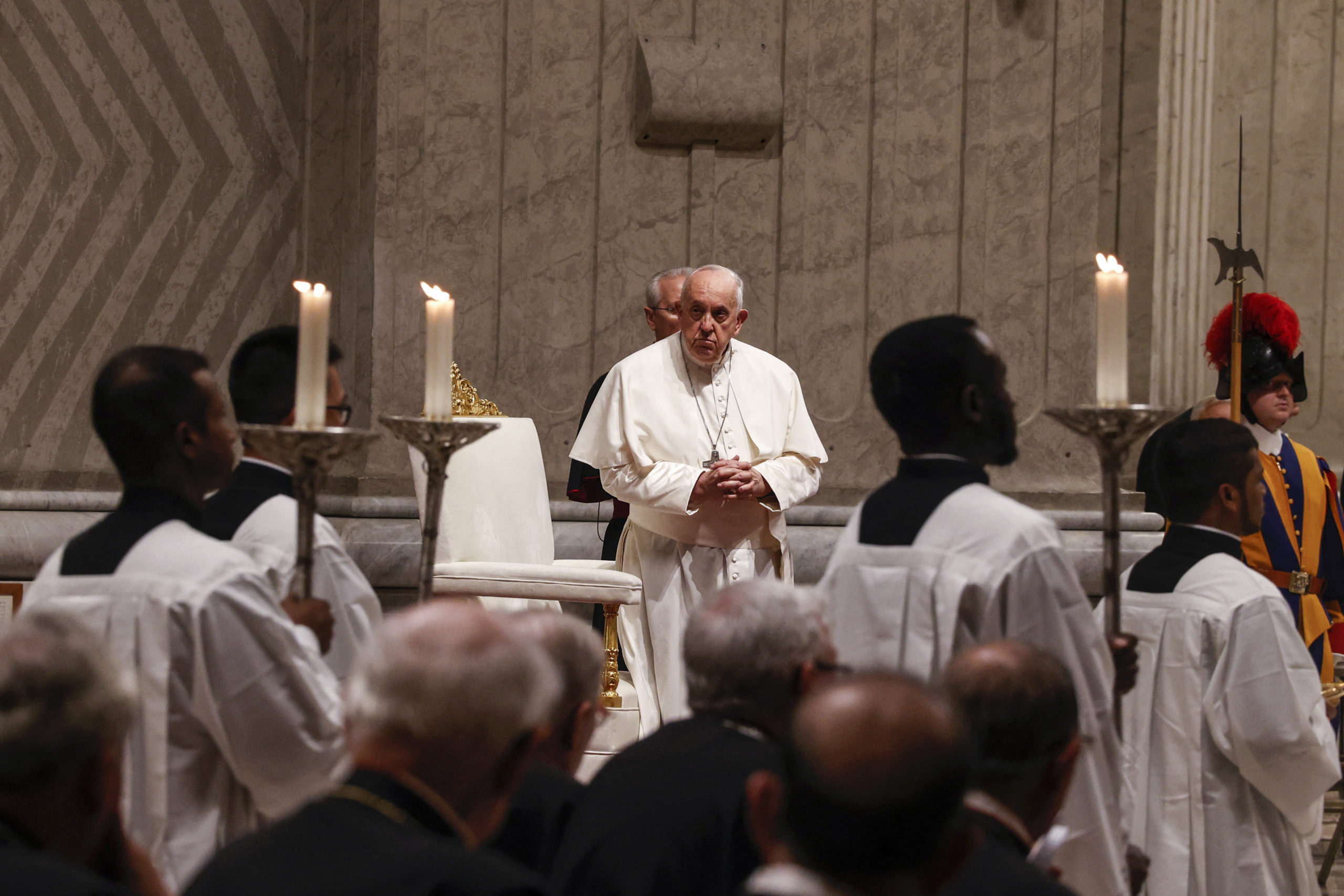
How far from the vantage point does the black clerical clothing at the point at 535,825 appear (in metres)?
2.18

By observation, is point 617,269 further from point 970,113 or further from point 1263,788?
point 1263,788

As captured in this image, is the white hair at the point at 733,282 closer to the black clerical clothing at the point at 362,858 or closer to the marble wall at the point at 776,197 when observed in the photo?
the marble wall at the point at 776,197

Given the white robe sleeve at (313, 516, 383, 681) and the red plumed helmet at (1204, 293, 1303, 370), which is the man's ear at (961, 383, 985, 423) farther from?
the red plumed helmet at (1204, 293, 1303, 370)

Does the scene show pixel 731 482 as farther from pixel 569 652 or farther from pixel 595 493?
pixel 569 652

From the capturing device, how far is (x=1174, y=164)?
7.41 meters

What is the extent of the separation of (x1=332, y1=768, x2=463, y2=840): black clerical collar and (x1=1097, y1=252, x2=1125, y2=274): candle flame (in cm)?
153

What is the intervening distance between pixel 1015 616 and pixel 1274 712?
95 centimetres

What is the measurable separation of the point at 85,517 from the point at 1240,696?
436 centimetres

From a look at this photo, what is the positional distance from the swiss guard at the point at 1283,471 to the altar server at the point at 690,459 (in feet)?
4.73

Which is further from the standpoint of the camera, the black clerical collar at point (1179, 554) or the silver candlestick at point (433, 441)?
the black clerical collar at point (1179, 554)

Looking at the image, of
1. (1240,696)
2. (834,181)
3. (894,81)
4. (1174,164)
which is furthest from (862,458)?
(1240,696)

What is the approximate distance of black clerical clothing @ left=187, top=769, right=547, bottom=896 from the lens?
4.90 ft

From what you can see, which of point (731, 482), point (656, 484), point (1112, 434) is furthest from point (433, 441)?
point (656, 484)

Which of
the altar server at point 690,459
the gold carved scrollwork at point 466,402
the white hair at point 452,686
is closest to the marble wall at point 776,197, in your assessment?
the gold carved scrollwork at point 466,402
